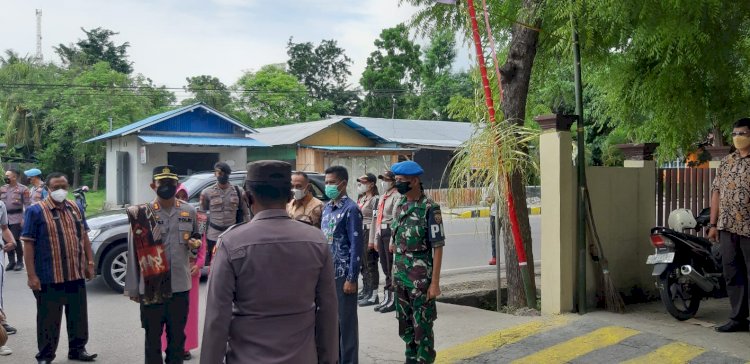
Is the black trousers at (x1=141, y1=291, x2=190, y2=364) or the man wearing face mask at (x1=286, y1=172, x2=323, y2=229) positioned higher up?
the man wearing face mask at (x1=286, y1=172, x2=323, y2=229)

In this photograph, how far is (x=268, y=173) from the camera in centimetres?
324

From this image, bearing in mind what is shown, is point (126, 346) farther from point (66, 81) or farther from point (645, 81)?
point (66, 81)

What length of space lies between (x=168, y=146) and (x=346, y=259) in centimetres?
2197

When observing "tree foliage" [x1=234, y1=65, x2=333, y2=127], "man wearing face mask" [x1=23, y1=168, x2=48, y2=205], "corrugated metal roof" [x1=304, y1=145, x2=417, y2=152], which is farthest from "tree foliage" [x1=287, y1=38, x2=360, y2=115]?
"man wearing face mask" [x1=23, y1=168, x2=48, y2=205]

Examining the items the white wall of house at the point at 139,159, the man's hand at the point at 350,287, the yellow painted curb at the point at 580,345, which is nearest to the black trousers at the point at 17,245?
the man's hand at the point at 350,287

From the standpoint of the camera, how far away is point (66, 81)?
39.5m

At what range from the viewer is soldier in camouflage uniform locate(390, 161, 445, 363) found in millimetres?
5520

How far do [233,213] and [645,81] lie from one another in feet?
20.5

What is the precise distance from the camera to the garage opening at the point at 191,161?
26891 mm

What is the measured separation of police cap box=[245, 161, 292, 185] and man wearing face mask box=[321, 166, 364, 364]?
8.05ft

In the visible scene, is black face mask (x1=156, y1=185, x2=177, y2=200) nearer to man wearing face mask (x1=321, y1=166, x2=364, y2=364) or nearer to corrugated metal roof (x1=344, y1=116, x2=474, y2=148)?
man wearing face mask (x1=321, y1=166, x2=364, y2=364)

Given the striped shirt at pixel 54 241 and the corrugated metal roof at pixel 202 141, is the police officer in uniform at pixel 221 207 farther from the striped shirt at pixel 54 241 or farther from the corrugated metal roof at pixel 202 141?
the corrugated metal roof at pixel 202 141

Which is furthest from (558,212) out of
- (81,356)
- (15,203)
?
(15,203)

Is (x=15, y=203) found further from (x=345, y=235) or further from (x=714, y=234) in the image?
(x=714, y=234)
